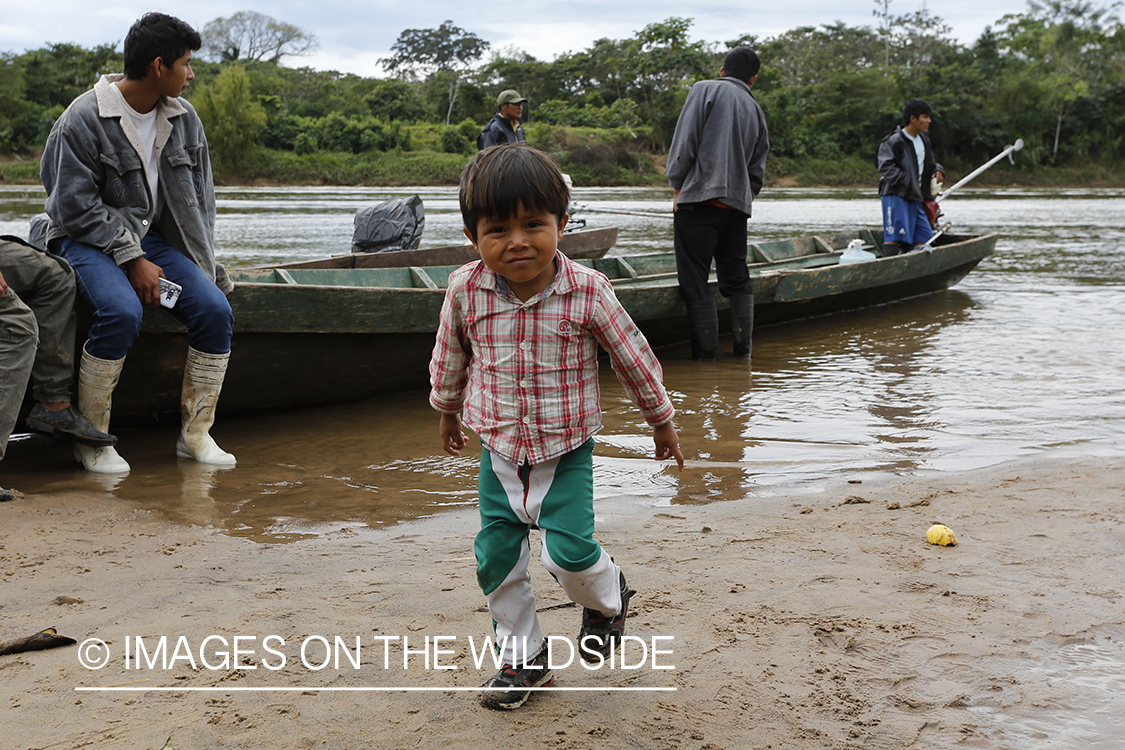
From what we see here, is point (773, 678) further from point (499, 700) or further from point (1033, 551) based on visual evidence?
point (1033, 551)

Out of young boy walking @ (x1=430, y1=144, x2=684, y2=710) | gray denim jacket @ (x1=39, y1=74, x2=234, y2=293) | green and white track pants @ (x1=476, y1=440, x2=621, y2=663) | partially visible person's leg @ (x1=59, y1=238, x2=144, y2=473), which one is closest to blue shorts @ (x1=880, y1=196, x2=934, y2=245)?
gray denim jacket @ (x1=39, y1=74, x2=234, y2=293)

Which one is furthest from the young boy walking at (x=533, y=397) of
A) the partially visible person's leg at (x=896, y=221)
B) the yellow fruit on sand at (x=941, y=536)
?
the partially visible person's leg at (x=896, y=221)

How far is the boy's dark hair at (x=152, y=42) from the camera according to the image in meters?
3.58

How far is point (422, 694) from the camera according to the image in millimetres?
2041

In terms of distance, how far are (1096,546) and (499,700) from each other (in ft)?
6.77

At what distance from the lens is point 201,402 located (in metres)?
3.98

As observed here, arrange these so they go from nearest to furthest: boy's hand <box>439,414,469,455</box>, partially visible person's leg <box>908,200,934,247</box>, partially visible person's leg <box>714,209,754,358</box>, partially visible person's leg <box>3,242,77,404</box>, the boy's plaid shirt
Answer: the boy's plaid shirt < boy's hand <box>439,414,469,455</box> < partially visible person's leg <box>3,242,77,404</box> < partially visible person's leg <box>714,209,754,358</box> < partially visible person's leg <box>908,200,934,247</box>

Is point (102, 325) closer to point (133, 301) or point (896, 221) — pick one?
point (133, 301)

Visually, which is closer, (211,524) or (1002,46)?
(211,524)

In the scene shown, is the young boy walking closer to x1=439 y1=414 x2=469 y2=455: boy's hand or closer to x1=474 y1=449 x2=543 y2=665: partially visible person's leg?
x1=474 y1=449 x2=543 y2=665: partially visible person's leg

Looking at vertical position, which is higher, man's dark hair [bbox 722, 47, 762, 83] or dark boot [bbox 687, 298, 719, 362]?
man's dark hair [bbox 722, 47, 762, 83]

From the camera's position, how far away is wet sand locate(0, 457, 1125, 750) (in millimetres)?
1916

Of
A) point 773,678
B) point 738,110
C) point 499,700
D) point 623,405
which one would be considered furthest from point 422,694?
point 738,110

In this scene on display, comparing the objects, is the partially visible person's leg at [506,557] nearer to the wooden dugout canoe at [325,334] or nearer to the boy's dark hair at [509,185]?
the boy's dark hair at [509,185]
